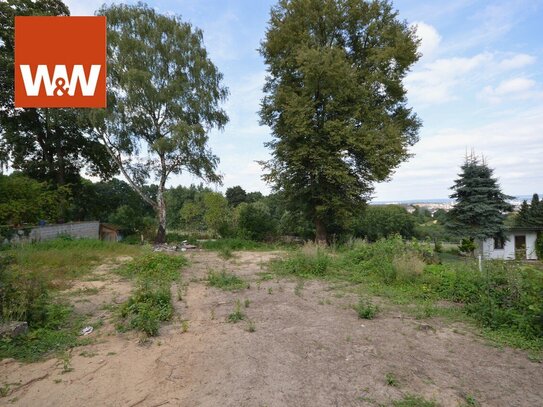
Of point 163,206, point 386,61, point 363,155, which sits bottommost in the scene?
point 163,206

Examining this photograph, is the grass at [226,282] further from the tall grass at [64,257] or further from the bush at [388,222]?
the bush at [388,222]

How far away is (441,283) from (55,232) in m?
17.3

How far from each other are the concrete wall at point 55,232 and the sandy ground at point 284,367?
11.7m

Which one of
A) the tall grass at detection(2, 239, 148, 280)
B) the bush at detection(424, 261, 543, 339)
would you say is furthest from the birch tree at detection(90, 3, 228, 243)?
the bush at detection(424, 261, 543, 339)

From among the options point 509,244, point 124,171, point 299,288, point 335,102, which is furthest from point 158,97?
point 509,244

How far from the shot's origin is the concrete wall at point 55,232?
46.4 feet

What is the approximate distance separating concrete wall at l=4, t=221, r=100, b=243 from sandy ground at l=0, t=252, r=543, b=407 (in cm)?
1166

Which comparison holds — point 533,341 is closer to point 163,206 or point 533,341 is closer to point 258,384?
point 258,384

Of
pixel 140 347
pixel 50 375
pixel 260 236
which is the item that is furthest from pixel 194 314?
pixel 260 236

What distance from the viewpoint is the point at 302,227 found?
69.9 ft

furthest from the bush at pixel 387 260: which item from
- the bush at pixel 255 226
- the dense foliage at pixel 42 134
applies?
the dense foliage at pixel 42 134

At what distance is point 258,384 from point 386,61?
16.3 m

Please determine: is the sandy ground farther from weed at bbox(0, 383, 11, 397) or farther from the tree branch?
the tree branch

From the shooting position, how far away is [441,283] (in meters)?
6.96
